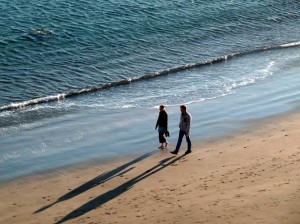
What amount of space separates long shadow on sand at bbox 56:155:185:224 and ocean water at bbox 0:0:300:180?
1.46 m

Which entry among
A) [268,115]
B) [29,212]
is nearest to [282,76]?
[268,115]

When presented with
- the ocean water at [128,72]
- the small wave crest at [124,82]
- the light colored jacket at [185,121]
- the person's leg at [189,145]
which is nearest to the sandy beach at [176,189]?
the person's leg at [189,145]

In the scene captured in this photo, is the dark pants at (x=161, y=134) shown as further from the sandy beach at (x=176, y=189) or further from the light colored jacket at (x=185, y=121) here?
the light colored jacket at (x=185, y=121)

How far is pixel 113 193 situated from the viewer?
1762 centimetres

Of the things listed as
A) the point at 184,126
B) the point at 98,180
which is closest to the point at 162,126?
the point at 184,126

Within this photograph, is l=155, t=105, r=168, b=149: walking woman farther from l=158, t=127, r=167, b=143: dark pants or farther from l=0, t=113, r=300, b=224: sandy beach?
l=0, t=113, r=300, b=224: sandy beach

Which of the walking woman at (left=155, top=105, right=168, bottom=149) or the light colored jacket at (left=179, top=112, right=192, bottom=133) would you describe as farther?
the walking woman at (left=155, top=105, right=168, bottom=149)

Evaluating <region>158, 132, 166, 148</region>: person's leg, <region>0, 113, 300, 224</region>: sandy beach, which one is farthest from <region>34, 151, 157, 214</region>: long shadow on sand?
<region>158, 132, 166, 148</region>: person's leg

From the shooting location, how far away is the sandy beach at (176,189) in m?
16.2

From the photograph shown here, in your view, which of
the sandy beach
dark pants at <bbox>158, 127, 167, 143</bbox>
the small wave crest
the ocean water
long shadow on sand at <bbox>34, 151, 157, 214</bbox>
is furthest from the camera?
the small wave crest

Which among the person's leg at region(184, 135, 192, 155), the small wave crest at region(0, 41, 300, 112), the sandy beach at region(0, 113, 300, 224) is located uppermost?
the small wave crest at region(0, 41, 300, 112)

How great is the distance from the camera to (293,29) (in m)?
39.2

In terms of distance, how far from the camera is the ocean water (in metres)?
22.1

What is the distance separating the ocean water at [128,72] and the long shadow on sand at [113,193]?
4.78ft
